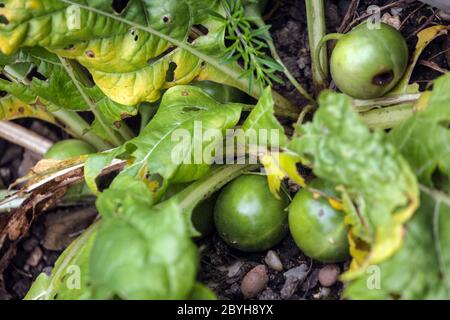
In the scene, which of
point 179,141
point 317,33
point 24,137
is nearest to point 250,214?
point 179,141

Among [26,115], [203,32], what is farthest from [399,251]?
Answer: [26,115]

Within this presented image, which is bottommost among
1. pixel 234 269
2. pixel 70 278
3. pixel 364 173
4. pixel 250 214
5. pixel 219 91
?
pixel 234 269

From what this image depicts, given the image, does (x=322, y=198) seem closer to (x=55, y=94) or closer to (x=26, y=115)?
(x=55, y=94)

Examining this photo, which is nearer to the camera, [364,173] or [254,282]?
[364,173]

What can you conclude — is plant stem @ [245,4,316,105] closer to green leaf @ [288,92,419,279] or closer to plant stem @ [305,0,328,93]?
plant stem @ [305,0,328,93]

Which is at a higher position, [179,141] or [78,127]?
[179,141]

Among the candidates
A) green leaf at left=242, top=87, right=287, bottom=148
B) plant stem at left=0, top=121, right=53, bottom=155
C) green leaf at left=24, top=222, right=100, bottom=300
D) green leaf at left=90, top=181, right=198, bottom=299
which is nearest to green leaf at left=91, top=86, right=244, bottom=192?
green leaf at left=242, top=87, right=287, bottom=148

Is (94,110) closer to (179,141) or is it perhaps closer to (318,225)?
(179,141)
